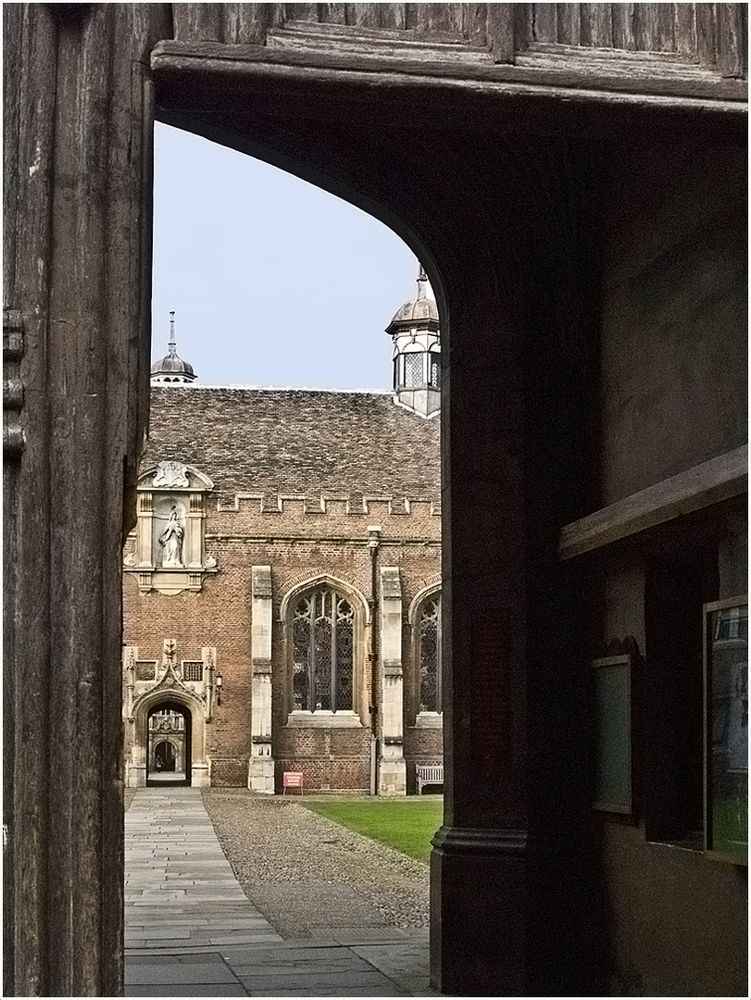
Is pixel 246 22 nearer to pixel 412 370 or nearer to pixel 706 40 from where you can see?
pixel 706 40

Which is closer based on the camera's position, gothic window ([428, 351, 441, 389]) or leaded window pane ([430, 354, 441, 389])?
gothic window ([428, 351, 441, 389])

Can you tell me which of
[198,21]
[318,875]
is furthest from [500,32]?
[318,875]

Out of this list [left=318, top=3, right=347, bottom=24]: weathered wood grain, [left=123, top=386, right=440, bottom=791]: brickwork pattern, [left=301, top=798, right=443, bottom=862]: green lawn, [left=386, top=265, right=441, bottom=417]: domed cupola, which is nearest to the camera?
[left=318, top=3, right=347, bottom=24]: weathered wood grain

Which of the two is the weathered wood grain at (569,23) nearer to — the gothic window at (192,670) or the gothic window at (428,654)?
the gothic window at (192,670)

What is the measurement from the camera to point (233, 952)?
386 inches

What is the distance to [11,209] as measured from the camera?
4.71 meters

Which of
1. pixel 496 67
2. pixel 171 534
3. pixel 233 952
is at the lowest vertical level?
pixel 233 952

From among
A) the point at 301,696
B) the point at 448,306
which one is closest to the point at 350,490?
the point at 301,696

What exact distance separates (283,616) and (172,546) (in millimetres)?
3288

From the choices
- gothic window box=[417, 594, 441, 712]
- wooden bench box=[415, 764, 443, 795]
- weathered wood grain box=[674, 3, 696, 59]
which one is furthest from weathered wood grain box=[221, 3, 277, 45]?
gothic window box=[417, 594, 441, 712]

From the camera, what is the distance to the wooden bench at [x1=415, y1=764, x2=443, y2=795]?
36938 mm

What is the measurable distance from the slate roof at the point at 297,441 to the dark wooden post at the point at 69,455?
3295 centimetres

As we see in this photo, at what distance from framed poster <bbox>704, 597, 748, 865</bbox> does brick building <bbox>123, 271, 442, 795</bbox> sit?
30.3 m

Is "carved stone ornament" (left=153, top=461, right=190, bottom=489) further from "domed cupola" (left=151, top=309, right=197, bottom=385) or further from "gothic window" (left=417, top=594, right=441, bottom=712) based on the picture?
"domed cupola" (left=151, top=309, right=197, bottom=385)
